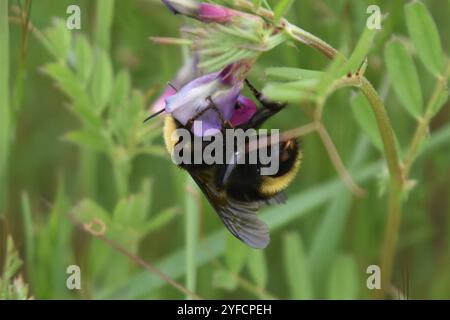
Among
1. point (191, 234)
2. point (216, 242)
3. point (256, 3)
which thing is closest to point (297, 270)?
point (216, 242)

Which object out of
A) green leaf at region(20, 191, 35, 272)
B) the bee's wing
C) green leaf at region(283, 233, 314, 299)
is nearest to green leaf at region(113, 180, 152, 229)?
green leaf at region(20, 191, 35, 272)

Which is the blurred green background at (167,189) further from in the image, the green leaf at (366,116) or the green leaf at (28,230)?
the green leaf at (366,116)

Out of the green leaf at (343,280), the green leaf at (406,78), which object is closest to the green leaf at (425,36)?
the green leaf at (406,78)

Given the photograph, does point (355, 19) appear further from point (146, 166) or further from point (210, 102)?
point (210, 102)

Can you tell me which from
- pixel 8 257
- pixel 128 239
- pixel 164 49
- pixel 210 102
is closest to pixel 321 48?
pixel 210 102

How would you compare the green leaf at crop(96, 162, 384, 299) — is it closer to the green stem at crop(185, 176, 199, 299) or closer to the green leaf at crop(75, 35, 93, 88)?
the green stem at crop(185, 176, 199, 299)

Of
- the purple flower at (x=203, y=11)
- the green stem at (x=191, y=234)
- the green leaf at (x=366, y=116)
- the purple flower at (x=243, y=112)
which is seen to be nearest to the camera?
the purple flower at (x=203, y=11)
